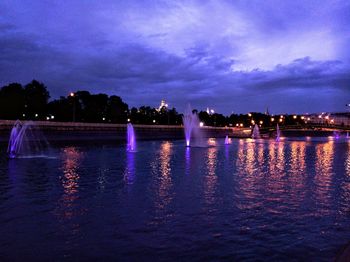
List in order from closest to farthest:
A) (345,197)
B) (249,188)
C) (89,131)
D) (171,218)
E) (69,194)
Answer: (171,218) → (345,197) → (69,194) → (249,188) → (89,131)

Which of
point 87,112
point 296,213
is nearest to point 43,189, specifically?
point 296,213

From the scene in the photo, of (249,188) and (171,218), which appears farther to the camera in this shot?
(249,188)

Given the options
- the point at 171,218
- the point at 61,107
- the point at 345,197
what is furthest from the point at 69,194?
the point at 61,107

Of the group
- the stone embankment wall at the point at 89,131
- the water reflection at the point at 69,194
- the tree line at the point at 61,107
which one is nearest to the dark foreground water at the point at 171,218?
the water reflection at the point at 69,194

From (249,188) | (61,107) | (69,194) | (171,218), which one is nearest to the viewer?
(171,218)

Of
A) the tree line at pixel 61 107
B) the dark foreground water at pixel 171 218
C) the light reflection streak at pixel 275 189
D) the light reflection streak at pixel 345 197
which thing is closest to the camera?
the dark foreground water at pixel 171 218

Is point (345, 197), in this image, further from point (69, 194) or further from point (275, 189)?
point (69, 194)

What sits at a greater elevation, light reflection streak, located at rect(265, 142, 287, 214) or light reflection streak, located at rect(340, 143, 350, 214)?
light reflection streak, located at rect(265, 142, 287, 214)

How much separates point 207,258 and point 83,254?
2663 millimetres

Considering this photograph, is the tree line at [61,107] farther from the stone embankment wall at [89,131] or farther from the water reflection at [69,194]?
the water reflection at [69,194]

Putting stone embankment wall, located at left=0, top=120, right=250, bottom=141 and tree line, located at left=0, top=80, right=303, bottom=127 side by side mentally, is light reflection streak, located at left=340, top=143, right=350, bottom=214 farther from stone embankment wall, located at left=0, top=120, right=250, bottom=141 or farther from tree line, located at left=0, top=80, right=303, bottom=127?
tree line, located at left=0, top=80, right=303, bottom=127

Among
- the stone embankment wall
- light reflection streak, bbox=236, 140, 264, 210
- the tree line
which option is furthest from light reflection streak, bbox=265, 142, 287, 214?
the tree line

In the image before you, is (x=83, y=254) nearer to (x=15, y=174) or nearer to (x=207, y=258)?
(x=207, y=258)

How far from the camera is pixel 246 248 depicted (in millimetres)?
9781
